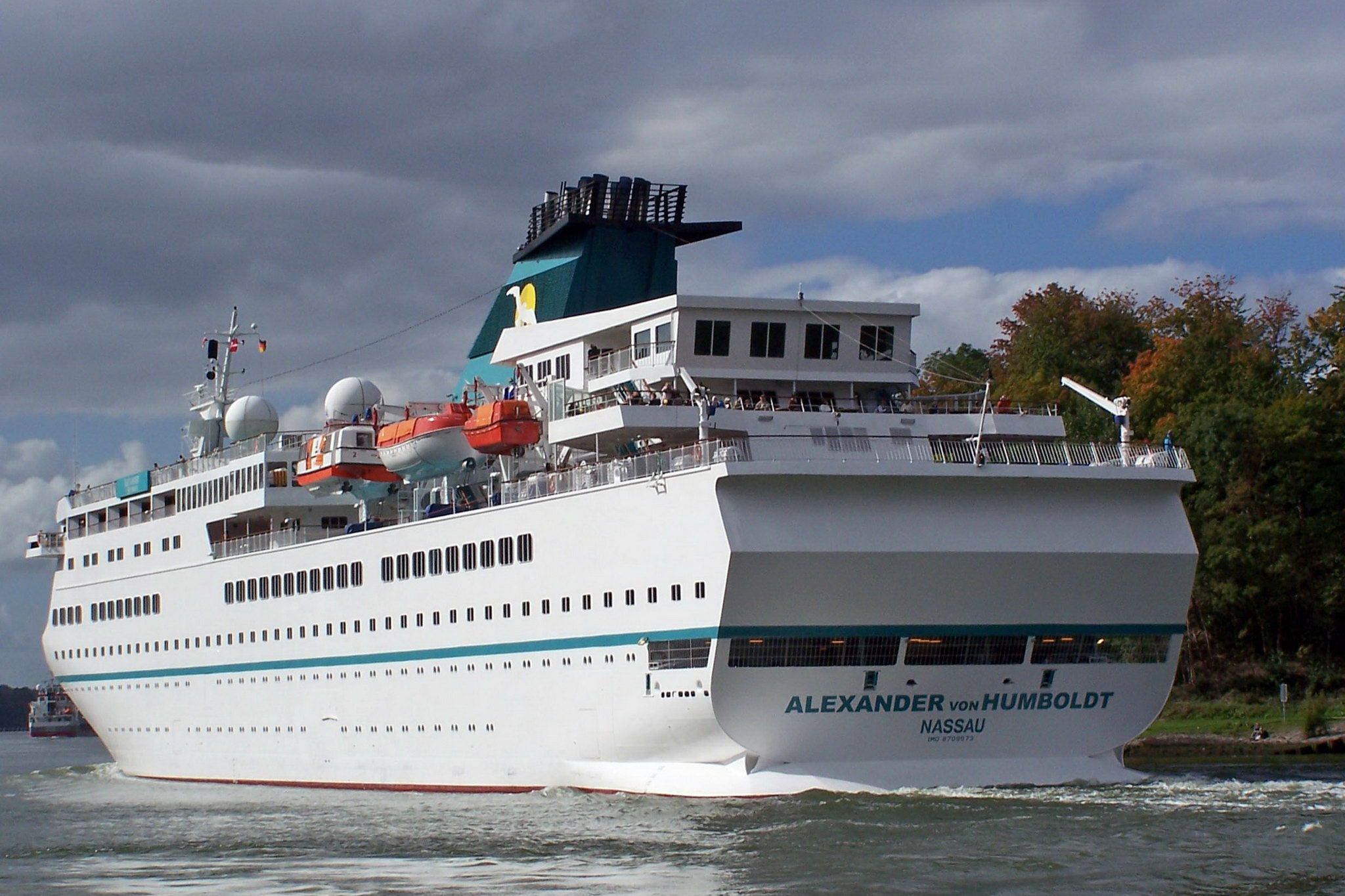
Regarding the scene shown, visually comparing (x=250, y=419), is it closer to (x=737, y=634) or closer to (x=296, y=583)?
(x=296, y=583)

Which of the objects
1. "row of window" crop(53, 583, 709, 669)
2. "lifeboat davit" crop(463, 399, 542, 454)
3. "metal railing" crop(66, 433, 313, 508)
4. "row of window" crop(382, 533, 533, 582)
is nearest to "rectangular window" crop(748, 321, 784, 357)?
"lifeboat davit" crop(463, 399, 542, 454)

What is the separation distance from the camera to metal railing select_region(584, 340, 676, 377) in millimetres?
35219

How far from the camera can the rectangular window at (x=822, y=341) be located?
35938 millimetres

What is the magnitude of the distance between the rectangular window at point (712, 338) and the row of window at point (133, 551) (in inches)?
756

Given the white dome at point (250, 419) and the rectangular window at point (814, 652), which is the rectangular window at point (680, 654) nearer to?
the rectangular window at point (814, 652)

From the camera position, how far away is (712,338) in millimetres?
35281

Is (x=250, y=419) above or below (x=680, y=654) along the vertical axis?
above

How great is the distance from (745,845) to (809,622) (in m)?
4.95

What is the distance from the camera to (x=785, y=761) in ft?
98.6

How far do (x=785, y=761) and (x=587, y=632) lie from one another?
4750 millimetres

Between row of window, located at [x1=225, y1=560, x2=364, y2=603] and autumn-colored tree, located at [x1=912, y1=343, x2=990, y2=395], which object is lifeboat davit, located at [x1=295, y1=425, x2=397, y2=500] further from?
autumn-colored tree, located at [x1=912, y1=343, x2=990, y2=395]

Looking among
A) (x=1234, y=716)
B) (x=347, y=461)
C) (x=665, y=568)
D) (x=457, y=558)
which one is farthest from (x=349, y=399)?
(x=1234, y=716)

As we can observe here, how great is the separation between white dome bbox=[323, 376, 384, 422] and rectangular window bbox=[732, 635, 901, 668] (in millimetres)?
18265

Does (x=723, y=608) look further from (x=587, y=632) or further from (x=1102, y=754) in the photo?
(x=1102, y=754)
